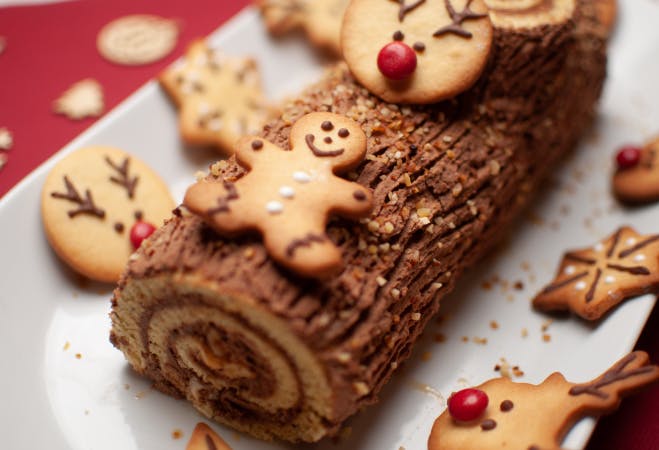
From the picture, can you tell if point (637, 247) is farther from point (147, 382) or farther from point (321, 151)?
point (147, 382)

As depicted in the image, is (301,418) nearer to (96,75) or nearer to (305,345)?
(305,345)

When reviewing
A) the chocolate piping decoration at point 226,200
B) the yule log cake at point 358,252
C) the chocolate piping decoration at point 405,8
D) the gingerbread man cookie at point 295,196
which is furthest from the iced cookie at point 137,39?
the chocolate piping decoration at point 226,200

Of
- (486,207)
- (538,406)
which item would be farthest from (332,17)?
(538,406)

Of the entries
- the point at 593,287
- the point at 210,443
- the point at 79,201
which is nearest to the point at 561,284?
the point at 593,287

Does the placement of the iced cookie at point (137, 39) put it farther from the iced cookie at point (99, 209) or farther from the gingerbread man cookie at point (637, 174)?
the gingerbread man cookie at point (637, 174)

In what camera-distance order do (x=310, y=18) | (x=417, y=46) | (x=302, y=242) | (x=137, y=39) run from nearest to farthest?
(x=302, y=242), (x=417, y=46), (x=310, y=18), (x=137, y=39)
